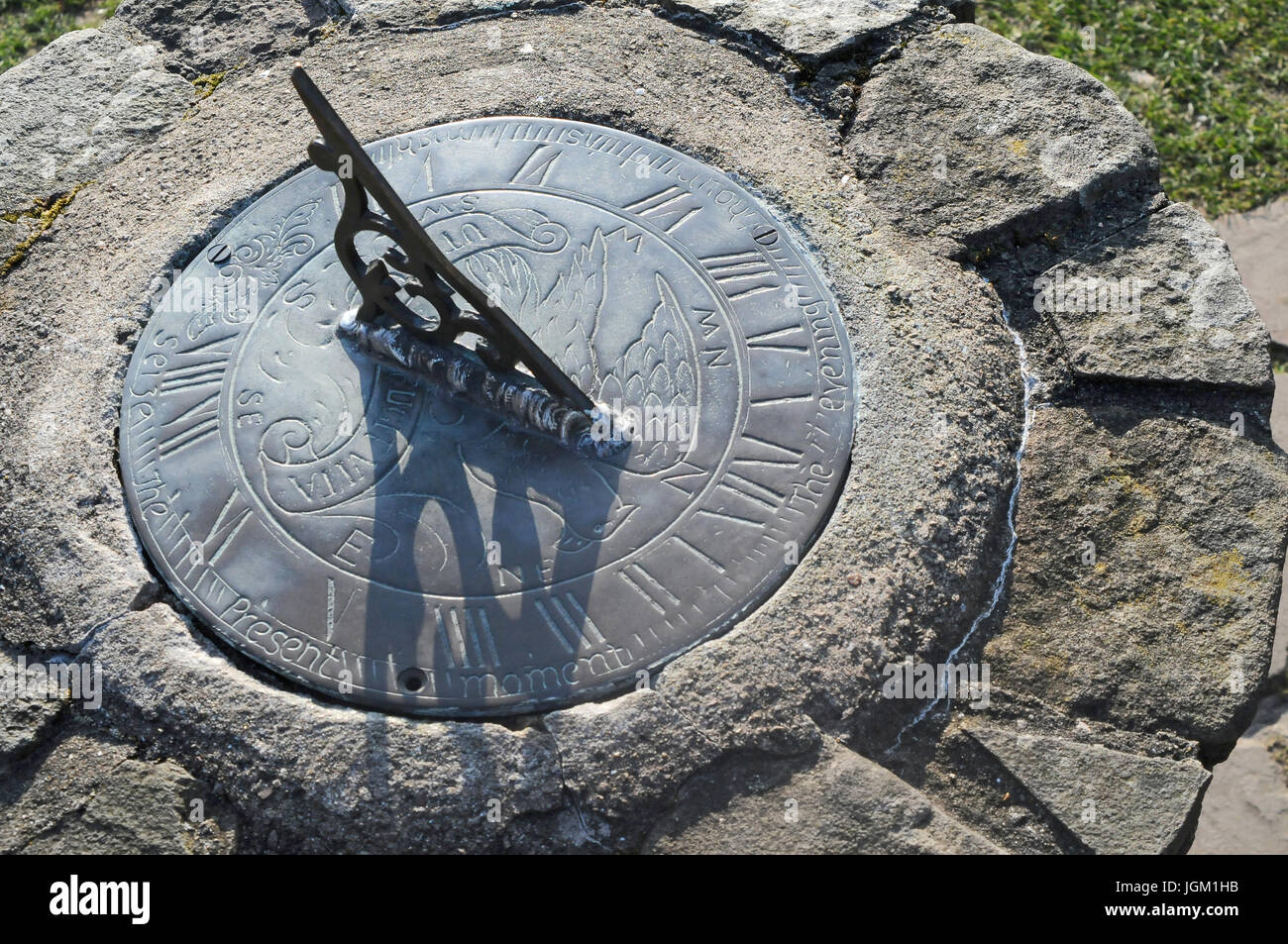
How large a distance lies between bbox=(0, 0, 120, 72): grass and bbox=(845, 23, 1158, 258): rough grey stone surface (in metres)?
3.90

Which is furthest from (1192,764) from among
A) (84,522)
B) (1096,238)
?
(84,522)

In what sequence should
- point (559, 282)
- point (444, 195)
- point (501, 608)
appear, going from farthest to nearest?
point (444, 195)
point (559, 282)
point (501, 608)

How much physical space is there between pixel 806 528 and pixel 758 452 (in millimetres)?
259

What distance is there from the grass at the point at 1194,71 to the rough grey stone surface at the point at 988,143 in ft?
5.22

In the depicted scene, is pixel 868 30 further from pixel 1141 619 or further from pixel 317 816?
pixel 317 816

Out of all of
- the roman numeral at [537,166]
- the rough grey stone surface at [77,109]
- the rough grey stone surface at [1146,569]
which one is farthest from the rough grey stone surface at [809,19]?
the rough grey stone surface at [77,109]

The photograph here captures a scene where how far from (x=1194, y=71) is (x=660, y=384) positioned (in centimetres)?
394

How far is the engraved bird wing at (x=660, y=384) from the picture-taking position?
10.6 feet

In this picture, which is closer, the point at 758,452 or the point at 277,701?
the point at 277,701

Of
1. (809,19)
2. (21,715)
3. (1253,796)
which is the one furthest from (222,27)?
(1253,796)

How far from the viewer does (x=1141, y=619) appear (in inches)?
124

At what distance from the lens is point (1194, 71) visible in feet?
18.6

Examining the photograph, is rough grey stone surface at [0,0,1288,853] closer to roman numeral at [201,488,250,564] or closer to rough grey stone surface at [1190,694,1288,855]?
roman numeral at [201,488,250,564]

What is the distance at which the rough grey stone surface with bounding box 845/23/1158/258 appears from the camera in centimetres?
377
